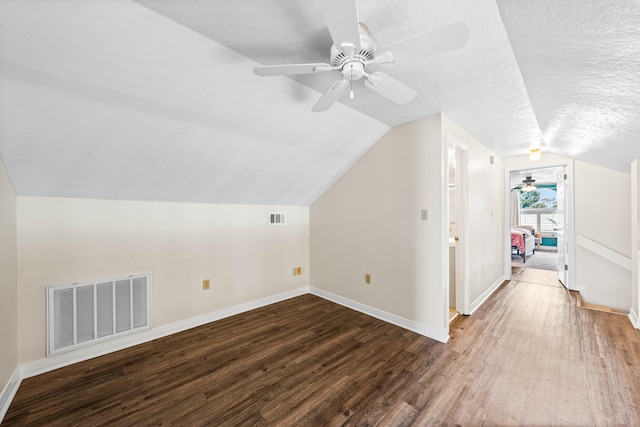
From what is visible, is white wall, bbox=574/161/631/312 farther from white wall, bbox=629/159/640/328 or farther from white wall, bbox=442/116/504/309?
white wall, bbox=442/116/504/309

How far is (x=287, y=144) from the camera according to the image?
8.18 feet

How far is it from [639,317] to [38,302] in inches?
221

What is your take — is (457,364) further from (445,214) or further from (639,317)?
(639,317)

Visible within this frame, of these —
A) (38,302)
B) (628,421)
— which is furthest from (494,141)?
(38,302)

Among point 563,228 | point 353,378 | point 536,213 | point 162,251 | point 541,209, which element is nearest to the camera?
point 353,378

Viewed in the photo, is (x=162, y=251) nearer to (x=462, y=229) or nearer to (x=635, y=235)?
(x=462, y=229)

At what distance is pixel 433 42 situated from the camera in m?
1.08

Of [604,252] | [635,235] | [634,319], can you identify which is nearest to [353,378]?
[634,319]

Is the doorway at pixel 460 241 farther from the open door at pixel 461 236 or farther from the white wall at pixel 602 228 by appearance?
the white wall at pixel 602 228

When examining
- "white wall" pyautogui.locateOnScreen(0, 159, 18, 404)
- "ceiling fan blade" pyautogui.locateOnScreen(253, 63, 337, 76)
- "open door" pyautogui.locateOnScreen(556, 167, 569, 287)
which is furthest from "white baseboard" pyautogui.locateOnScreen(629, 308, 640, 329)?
"white wall" pyautogui.locateOnScreen(0, 159, 18, 404)

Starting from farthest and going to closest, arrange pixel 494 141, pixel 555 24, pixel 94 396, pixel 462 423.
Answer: pixel 494 141 → pixel 94 396 → pixel 462 423 → pixel 555 24

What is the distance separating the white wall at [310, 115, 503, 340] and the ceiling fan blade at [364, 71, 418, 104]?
3.36 feet

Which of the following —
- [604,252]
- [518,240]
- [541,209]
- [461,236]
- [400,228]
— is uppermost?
[541,209]

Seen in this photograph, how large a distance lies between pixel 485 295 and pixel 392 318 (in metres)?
1.79
